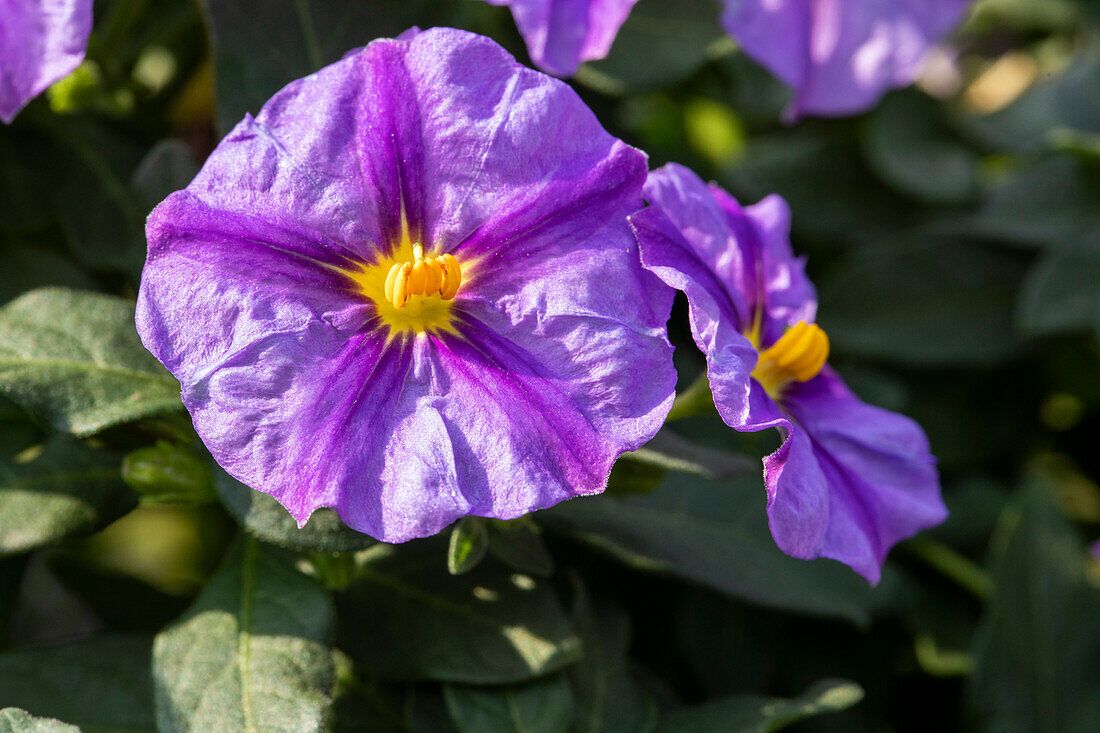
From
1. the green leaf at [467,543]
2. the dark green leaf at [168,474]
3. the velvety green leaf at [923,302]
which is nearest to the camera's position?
the green leaf at [467,543]

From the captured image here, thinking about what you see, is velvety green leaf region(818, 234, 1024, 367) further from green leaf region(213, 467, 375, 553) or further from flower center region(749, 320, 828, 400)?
green leaf region(213, 467, 375, 553)

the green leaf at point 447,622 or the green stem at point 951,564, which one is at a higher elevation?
the green leaf at point 447,622

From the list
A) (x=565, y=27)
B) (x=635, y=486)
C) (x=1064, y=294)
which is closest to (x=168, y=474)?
(x=635, y=486)

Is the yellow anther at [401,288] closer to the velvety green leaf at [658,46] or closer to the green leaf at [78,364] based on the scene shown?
the green leaf at [78,364]

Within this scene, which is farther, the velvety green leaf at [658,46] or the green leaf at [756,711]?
the velvety green leaf at [658,46]

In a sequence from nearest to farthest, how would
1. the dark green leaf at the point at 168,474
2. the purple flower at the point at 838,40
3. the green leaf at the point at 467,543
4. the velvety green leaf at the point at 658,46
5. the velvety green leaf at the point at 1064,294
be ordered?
the green leaf at the point at 467,543 → the dark green leaf at the point at 168,474 → the purple flower at the point at 838,40 → the velvety green leaf at the point at 658,46 → the velvety green leaf at the point at 1064,294

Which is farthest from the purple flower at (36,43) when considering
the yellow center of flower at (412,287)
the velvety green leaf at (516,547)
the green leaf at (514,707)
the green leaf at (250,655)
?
the green leaf at (514,707)

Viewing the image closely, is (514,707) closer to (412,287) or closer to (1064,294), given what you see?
(412,287)
